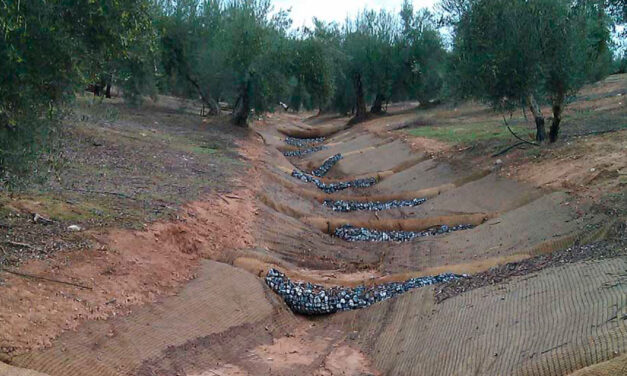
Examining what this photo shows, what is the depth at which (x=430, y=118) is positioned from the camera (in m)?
41.1

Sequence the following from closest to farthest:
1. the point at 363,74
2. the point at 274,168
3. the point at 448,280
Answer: the point at 448,280 < the point at 274,168 < the point at 363,74

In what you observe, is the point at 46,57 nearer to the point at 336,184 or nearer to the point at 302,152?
the point at 336,184

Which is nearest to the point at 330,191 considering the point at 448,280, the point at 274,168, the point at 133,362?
the point at 274,168

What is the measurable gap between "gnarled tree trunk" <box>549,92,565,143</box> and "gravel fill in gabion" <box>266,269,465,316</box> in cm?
1128

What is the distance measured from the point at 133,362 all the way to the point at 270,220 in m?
9.04

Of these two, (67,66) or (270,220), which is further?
(270,220)

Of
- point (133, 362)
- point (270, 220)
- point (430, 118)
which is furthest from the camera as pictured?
point (430, 118)

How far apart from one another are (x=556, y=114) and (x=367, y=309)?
13.5 meters

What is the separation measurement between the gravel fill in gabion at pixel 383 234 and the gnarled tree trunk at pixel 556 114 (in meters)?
6.47

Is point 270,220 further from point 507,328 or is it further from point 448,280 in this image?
point 507,328

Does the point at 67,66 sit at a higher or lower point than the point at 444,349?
higher

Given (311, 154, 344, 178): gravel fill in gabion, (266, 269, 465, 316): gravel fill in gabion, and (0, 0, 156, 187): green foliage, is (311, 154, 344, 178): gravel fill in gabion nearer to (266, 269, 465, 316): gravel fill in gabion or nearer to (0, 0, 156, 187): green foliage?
(266, 269, 465, 316): gravel fill in gabion

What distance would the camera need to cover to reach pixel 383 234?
20.2 metres

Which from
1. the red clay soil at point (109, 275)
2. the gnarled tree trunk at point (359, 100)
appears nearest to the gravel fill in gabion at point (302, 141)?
the gnarled tree trunk at point (359, 100)
